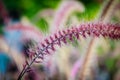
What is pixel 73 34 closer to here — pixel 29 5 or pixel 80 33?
pixel 80 33

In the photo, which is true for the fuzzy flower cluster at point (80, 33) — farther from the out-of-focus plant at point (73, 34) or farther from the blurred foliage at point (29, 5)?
the blurred foliage at point (29, 5)

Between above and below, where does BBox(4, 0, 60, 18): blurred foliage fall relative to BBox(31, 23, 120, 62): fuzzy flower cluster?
below

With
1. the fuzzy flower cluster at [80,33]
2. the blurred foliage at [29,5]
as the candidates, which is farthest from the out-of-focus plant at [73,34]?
the blurred foliage at [29,5]

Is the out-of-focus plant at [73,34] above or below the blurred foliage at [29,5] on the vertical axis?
above

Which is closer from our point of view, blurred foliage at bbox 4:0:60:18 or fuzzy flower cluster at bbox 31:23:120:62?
fuzzy flower cluster at bbox 31:23:120:62

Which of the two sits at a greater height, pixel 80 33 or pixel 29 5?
pixel 80 33

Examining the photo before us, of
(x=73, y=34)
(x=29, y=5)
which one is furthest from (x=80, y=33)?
(x=29, y=5)

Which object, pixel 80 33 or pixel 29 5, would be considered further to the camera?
pixel 29 5

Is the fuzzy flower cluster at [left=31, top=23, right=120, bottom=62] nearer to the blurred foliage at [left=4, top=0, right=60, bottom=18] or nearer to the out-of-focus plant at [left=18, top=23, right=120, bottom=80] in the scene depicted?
the out-of-focus plant at [left=18, top=23, right=120, bottom=80]

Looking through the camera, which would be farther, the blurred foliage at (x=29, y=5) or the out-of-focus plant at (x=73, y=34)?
the blurred foliage at (x=29, y=5)

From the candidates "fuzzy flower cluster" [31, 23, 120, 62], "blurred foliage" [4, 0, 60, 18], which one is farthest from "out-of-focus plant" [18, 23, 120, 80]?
"blurred foliage" [4, 0, 60, 18]

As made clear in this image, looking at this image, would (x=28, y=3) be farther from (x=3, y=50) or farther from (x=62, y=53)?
(x=62, y=53)
